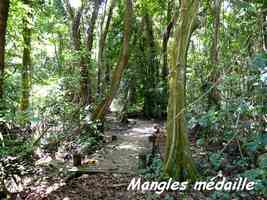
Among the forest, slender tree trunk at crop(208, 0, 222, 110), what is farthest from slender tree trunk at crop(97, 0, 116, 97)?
slender tree trunk at crop(208, 0, 222, 110)

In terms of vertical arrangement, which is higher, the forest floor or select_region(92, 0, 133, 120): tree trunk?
select_region(92, 0, 133, 120): tree trunk

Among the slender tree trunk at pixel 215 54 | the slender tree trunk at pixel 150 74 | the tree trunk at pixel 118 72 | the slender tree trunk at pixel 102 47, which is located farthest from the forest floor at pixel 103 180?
the slender tree trunk at pixel 150 74

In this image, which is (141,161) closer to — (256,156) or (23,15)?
(256,156)

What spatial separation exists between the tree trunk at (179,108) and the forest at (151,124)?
0.02 meters

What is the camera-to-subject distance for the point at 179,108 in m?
6.20

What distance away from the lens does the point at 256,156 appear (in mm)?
6508

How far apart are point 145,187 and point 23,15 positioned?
227 inches

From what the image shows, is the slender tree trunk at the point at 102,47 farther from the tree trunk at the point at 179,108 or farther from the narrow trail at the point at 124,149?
the tree trunk at the point at 179,108

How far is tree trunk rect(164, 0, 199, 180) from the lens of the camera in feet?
19.9

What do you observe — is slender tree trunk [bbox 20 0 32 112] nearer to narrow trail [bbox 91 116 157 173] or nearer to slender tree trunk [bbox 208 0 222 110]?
narrow trail [bbox 91 116 157 173]

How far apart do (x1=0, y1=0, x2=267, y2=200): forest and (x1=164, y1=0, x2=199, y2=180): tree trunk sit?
0.06 feet

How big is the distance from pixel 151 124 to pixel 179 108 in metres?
8.61

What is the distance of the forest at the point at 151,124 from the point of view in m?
5.37

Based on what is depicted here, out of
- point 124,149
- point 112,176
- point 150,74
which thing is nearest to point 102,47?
point 150,74
